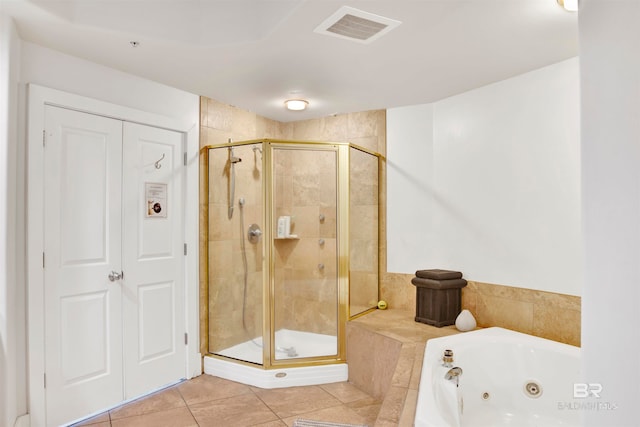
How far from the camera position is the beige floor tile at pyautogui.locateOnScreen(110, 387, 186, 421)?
2.67 metres

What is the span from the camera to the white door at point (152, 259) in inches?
113

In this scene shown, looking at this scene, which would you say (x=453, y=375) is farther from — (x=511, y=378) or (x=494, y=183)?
(x=494, y=183)

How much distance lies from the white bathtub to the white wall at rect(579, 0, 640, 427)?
4.53ft

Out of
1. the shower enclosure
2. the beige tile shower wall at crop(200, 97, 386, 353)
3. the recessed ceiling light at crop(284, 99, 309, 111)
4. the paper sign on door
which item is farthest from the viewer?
the recessed ceiling light at crop(284, 99, 309, 111)

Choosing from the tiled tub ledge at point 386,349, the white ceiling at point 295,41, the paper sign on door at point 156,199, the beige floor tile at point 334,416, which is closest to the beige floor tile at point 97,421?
the beige floor tile at point 334,416

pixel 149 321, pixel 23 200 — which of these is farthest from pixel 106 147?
pixel 149 321

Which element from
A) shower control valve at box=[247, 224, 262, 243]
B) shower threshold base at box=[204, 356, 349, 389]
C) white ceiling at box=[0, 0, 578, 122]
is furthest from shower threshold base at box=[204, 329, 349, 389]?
white ceiling at box=[0, 0, 578, 122]

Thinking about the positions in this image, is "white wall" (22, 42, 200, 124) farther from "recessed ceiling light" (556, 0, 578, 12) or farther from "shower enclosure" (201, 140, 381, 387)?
"recessed ceiling light" (556, 0, 578, 12)

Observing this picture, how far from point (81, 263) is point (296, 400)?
170cm

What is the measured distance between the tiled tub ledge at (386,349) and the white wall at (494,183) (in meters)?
0.57

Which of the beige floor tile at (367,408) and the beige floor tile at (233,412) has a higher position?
the beige floor tile at (233,412)

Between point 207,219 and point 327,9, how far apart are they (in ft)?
6.58

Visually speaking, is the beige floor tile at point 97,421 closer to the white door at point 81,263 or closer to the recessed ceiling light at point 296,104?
the white door at point 81,263

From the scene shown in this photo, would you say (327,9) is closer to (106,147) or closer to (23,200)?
(106,147)
